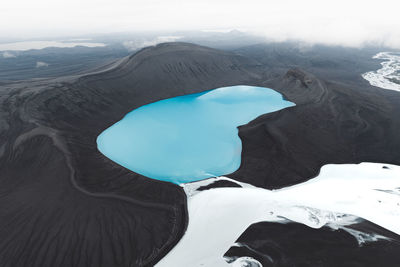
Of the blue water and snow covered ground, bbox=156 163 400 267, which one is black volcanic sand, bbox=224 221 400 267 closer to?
snow covered ground, bbox=156 163 400 267

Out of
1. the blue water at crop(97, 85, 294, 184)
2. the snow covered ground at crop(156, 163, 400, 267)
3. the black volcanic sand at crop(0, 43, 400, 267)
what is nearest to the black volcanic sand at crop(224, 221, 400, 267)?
the snow covered ground at crop(156, 163, 400, 267)

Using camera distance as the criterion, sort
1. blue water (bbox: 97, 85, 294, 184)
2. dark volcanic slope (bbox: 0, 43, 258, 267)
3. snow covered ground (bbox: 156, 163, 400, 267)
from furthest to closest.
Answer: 1. blue water (bbox: 97, 85, 294, 184)
2. snow covered ground (bbox: 156, 163, 400, 267)
3. dark volcanic slope (bbox: 0, 43, 258, 267)

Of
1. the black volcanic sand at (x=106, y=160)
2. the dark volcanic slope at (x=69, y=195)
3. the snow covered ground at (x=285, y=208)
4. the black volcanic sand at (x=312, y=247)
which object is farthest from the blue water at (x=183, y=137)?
the black volcanic sand at (x=312, y=247)

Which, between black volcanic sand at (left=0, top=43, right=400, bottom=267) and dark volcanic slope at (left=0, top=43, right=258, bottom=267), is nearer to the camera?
dark volcanic slope at (left=0, top=43, right=258, bottom=267)

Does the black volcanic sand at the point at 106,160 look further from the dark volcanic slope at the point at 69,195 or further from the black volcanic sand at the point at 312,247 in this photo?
the black volcanic sand at the point at 312,247

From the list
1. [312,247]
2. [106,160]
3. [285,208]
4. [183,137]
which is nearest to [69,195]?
[106,160]

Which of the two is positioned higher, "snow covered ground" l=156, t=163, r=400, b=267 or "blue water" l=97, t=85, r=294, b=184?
"blue water" l=97, t=85, r=294, b=184

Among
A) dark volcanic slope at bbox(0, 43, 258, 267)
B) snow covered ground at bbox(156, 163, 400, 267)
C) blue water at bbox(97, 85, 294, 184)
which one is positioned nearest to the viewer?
dark volcanic slope at bbox(0, 43, 258, 267)
